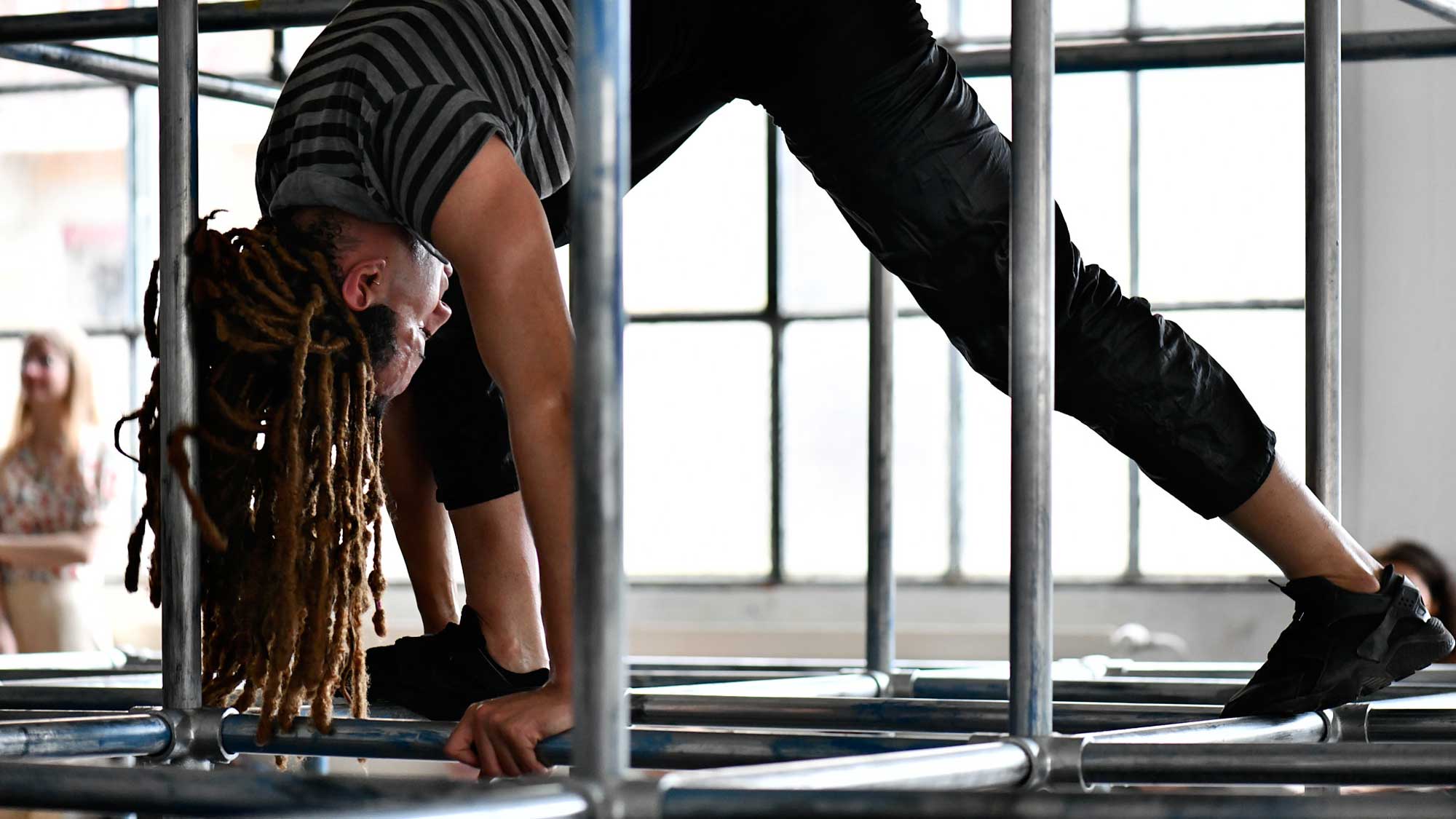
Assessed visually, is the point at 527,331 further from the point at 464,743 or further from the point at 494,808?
the point at 494,808

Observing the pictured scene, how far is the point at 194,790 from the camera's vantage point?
0.73m

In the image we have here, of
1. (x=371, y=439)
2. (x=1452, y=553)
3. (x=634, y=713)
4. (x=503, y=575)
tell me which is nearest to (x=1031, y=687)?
(x=634, y=713)

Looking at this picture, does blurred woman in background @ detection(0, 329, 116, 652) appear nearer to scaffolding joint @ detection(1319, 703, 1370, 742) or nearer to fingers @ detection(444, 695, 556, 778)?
fingers @ detection(444, 695, 556, 778)

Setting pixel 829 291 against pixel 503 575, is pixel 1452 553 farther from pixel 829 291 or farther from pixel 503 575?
pixel 503 575

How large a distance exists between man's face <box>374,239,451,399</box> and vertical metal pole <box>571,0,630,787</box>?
19.7 inches

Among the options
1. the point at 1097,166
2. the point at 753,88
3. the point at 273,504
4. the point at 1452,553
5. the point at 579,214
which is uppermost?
the point at 1097,166

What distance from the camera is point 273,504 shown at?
1.06 meters

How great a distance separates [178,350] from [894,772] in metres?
0.55

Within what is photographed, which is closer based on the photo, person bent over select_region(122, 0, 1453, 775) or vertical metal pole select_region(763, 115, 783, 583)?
person bent over select_region(122, 0, 1453, 775)

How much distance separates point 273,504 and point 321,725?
143 mm

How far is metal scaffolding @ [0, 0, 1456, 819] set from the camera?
2.03 ft

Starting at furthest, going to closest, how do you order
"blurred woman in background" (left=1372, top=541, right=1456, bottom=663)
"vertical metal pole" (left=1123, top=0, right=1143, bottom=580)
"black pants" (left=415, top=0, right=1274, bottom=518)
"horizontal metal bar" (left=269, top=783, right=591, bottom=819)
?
1. "vertical metal pole" (left=1123, top=0, right=1143, bottom=580)
2. "blurred woman in background" (left=1372, top=541, right=1456, bottom=663)
3. "black pants" (left=415, top=0, right=1274, bottom=518)
4. "horizontal metal bar" (left=269, top=783, right=591, bottom=819)

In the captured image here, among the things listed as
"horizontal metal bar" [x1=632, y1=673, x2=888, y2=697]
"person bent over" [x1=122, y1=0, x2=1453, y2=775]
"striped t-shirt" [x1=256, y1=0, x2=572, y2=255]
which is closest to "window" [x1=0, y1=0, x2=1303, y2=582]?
"horizontal metal bar" [x1=632, y1=673, x2=888, y2=697]

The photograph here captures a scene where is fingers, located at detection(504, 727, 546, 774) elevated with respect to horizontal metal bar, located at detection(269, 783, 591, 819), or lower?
lower
